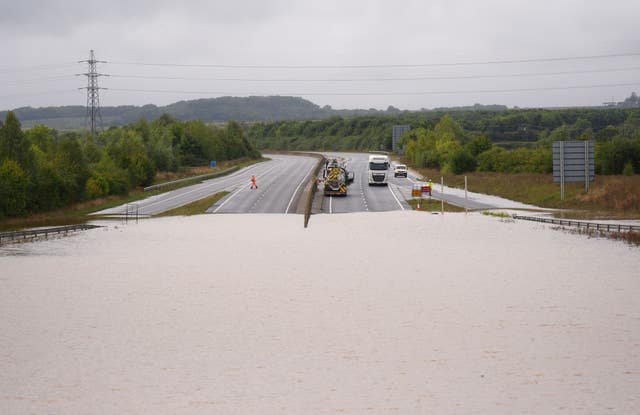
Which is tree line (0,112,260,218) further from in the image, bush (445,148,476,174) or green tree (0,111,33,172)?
bush (445,148,476,174)

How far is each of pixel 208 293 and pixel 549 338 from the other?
15.5m

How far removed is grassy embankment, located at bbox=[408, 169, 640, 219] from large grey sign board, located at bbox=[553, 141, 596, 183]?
1.78 meters

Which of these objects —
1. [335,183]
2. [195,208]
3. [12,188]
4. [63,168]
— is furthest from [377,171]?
[12,188]

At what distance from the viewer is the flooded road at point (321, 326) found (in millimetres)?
21000

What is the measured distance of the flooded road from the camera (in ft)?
68.9

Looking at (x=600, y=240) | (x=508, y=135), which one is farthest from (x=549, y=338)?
(x=508, y=135)

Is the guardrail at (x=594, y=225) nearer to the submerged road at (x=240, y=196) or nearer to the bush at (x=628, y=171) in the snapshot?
the submerged road at (x=240, y=196)

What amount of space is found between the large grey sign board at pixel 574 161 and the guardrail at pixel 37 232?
129 ft

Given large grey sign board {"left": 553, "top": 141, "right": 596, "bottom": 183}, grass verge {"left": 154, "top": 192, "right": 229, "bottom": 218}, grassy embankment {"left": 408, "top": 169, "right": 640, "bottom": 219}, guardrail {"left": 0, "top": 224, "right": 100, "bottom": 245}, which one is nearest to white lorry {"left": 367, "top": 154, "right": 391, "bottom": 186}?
grassy embankment {"left": 408, "top": 169, "right": 640, "bottom": 219}

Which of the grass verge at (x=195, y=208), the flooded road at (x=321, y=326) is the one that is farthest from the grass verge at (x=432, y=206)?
the grass verge at (x=195, y=208)

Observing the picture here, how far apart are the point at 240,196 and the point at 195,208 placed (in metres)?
9.60

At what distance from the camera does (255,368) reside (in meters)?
23.5

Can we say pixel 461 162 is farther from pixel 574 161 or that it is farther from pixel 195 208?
pixel 195 208

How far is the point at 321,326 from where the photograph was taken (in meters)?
28.7
